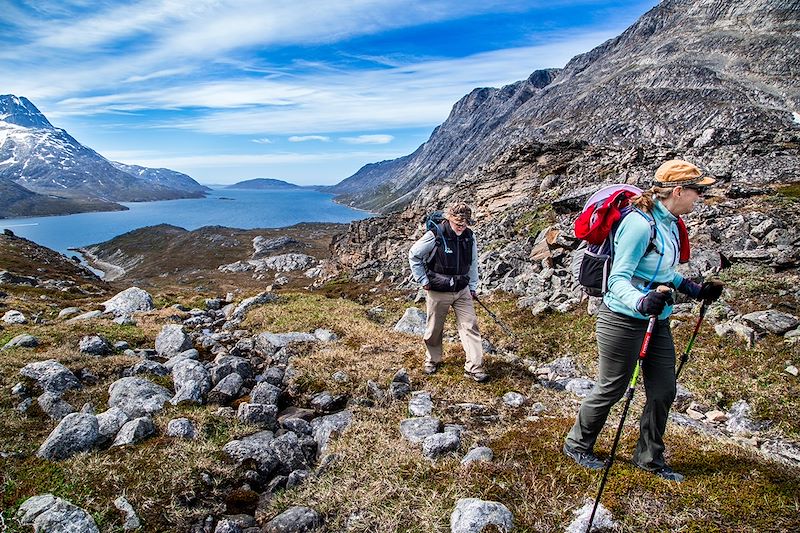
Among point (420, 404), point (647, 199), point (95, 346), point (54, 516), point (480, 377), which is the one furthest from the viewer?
point (95, 346)

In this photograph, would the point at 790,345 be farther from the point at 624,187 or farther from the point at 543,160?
the point at 543,160

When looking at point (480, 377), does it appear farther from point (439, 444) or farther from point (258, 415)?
point (258, 415)

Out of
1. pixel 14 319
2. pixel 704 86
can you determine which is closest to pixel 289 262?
pixel 14 319

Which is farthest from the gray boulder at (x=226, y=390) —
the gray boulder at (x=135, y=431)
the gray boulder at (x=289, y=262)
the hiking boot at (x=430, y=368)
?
the gray boulder at (x=289, y=262)

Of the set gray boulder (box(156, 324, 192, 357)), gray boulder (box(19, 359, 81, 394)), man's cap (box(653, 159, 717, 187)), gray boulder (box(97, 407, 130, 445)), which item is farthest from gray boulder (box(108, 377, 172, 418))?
man's cap (box(653, 159, 717, 187))

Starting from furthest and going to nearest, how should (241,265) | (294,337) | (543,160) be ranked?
(241,265) → (543,160) → (294,337)

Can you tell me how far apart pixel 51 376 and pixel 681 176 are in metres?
12.3

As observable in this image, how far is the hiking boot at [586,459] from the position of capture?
5999mm

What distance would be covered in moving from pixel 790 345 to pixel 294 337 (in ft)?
42.0

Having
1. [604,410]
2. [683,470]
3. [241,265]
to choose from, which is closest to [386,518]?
[604,410]

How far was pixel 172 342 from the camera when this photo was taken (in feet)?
44.0

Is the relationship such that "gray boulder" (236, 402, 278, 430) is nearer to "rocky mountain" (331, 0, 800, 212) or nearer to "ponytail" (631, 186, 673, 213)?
"ponytail" (631, 186, 673, 213)

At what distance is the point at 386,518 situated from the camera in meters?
5.40

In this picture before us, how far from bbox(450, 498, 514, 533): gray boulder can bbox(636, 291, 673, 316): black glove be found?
289 cm
